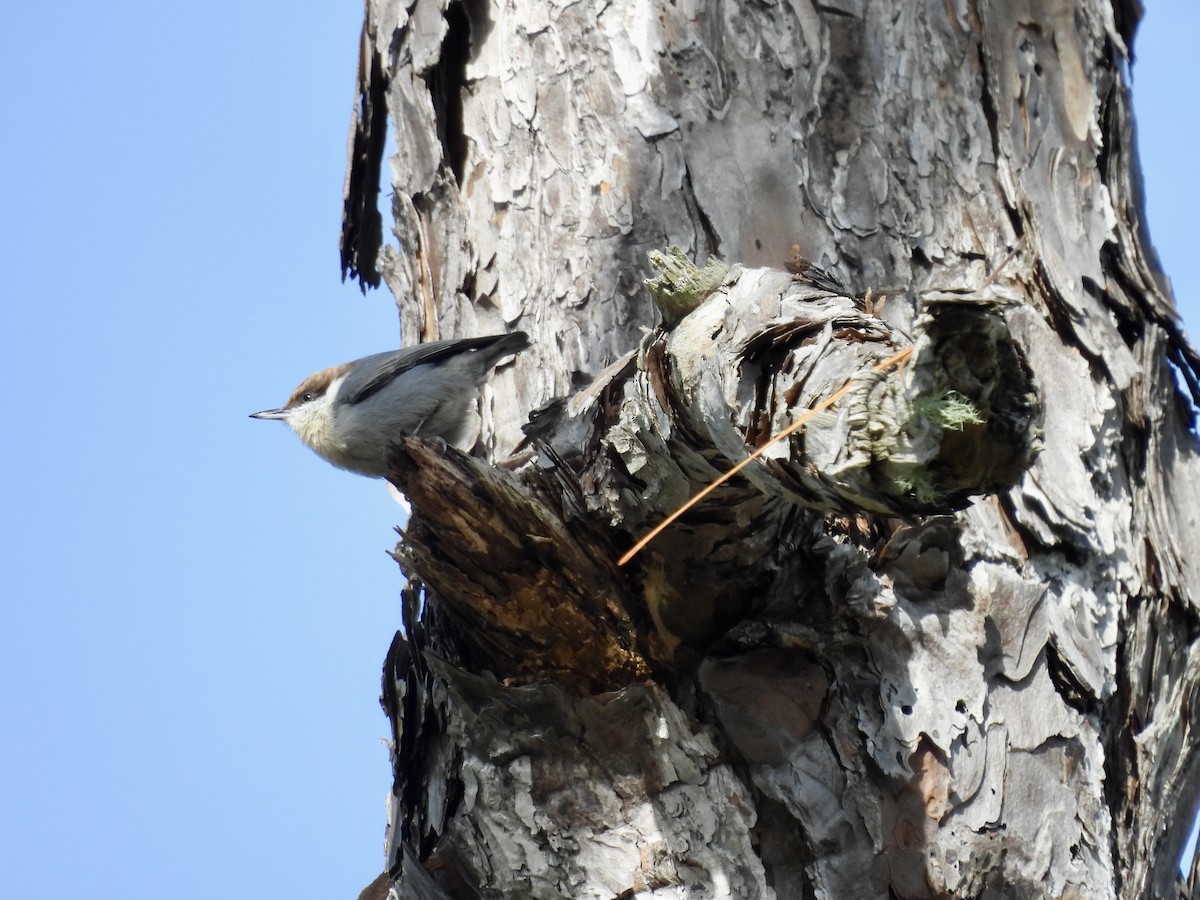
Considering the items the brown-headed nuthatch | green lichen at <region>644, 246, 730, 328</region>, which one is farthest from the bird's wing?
green lichen at <region>644, 246, 730, 328</region>

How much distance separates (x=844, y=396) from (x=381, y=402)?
2740 millimetres

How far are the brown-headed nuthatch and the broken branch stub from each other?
127 cm

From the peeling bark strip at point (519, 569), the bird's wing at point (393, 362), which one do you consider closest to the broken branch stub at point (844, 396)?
the peeling bark strip at point (519, 569)

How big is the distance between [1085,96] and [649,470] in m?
1.60

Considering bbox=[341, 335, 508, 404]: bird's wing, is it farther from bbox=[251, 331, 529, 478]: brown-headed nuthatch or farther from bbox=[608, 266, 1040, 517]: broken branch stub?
bbox=[608, 266, 1040, 517]: broken branch stub

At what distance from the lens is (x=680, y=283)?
178cm

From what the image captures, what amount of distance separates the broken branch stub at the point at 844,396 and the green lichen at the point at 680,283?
0.02 metres

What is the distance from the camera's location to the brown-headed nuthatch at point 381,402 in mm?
3258

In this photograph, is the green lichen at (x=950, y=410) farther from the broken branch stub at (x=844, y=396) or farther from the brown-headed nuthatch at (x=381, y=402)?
the brown-headed nuthatch at (x=381, y=402)

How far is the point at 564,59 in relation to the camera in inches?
112

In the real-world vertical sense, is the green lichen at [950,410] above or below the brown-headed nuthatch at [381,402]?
below

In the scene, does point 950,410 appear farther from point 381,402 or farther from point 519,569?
point 381,402

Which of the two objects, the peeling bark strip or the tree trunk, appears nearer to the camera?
the tree trunk

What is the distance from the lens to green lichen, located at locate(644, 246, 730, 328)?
178 centimetres
